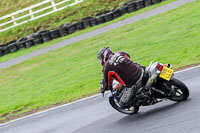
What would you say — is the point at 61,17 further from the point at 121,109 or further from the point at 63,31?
the point at 121,109

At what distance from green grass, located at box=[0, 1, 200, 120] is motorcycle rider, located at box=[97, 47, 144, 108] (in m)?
3.86

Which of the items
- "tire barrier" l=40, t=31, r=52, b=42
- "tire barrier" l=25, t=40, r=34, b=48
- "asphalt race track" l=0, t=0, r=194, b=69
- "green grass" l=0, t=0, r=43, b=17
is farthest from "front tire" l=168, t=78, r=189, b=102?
"green grass" l=0, t=0, r=43, b=17

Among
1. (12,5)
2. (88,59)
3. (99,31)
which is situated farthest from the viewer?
(12,5)

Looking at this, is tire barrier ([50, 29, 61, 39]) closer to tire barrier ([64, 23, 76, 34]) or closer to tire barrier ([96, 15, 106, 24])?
tire barrier ([64, 23, 76, 34])

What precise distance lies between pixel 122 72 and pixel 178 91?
1.23m

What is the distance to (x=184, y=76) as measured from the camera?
977cm

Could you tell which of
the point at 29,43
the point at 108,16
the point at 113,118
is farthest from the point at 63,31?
the point at 113,118

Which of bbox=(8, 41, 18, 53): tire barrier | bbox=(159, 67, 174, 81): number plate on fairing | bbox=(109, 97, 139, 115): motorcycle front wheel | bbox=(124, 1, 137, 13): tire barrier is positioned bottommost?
bbox=(8, 41, 18, 53): tire barrier

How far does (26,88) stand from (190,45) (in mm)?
6823

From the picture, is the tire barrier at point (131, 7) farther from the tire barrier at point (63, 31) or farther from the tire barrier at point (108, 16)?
the tire barrier at point (63, 31)

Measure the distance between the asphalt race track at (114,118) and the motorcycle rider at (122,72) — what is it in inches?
25.5

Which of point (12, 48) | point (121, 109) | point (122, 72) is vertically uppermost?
point (122, 72)

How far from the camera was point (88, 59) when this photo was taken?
16.4 metres

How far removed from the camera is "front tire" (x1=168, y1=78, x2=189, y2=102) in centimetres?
716
